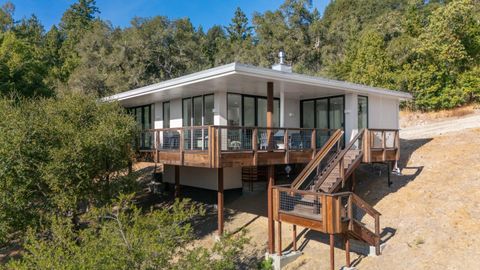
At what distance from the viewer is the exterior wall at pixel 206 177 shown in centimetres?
1544

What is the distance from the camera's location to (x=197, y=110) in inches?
579

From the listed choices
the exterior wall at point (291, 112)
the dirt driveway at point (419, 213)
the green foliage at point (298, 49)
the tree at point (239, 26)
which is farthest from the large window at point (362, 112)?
the tree at point (239, 26)

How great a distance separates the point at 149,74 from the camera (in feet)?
117

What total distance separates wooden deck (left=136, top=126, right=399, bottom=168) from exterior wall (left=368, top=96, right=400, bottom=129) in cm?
107

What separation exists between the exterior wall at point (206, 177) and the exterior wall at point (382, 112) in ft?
19.7

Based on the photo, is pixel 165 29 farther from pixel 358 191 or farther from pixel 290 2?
pixel 358 191

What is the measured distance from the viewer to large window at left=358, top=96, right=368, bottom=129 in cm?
1455

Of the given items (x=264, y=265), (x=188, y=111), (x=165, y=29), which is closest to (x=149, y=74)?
(x=165, y=29)

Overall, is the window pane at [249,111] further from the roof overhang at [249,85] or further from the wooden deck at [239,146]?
the wooden deck at [239,146]

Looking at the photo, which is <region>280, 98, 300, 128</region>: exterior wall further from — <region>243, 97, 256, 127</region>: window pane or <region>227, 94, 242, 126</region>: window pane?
<region>227, 94, 242, 126</region>: window pane

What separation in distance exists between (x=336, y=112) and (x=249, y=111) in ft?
11.6

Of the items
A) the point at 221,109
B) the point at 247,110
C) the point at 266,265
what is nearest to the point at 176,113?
the point at 221,109

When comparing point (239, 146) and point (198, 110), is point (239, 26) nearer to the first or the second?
point (198, 110)

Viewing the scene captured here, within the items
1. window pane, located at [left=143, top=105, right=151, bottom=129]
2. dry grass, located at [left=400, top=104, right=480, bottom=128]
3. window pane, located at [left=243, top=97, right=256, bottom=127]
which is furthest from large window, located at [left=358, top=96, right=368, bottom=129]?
dry grass, located at [left=400, top=104, right=480, bottom=128]
